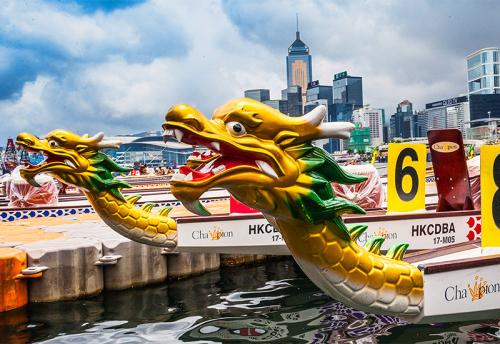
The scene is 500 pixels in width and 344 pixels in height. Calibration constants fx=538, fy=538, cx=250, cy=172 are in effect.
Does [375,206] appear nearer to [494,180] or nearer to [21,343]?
[494,180]

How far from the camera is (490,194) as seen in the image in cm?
557

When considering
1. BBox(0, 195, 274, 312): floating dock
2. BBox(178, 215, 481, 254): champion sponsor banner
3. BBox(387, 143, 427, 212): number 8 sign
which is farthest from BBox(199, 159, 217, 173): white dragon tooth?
BBox(387, 143, 427, 212): number 8 sign

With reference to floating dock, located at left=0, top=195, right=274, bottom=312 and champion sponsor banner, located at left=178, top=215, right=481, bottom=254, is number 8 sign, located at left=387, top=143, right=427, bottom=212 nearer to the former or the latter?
champion sponsor banner, located at left=178, top=215, right=481, bottom=254

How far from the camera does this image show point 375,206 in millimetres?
10281

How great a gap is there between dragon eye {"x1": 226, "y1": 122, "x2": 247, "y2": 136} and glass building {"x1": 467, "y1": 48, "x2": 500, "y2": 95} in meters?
184

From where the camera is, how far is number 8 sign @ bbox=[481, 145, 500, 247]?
217 inches

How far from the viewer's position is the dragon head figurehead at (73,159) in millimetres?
7871

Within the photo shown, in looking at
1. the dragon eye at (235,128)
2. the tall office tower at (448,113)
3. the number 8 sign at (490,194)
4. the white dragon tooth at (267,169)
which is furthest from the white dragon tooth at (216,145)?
the tall office tower at (448,113)

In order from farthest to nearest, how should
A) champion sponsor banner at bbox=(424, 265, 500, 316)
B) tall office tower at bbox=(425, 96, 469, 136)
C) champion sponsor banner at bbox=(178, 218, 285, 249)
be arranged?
tall office tower at bbox=(425, 96, 469, 136)
champion sponsor banner at bbox=(178, 218, 285, 249)
champion sponsor banner at bbox=(424, 265, 500, 316)

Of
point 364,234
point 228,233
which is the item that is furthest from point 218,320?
point 364,234

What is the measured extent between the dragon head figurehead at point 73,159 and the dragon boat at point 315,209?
148 inches

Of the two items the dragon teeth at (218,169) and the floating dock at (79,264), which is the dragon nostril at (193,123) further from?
the floating dock at (79,264)

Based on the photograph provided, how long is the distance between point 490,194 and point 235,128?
3064mm

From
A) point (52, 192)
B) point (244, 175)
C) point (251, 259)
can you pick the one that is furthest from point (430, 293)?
point (52, 192)
